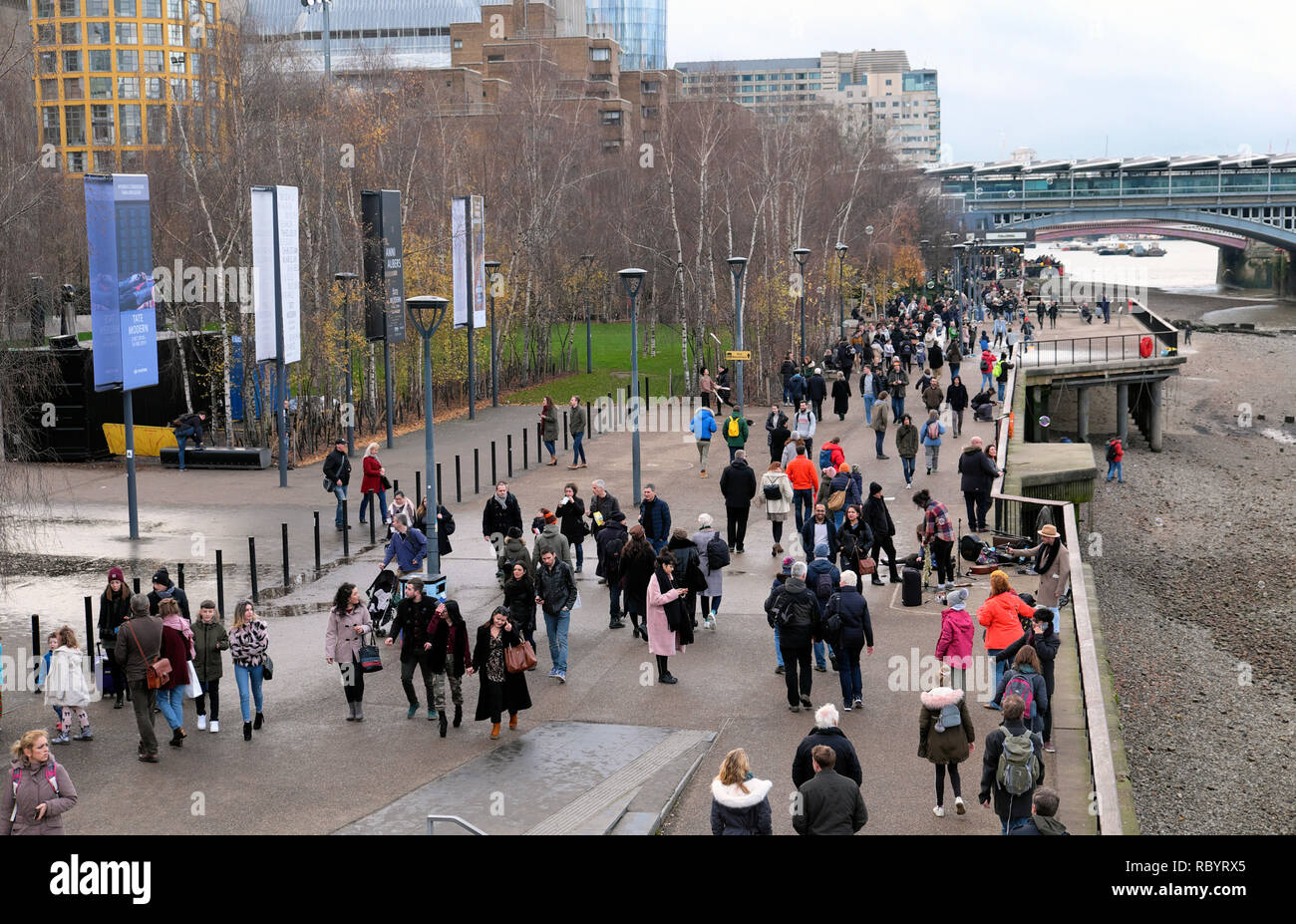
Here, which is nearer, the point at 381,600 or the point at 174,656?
the point at 174,656

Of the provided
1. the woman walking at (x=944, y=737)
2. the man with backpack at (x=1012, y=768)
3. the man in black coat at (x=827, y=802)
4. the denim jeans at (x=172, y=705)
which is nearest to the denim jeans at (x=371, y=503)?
the denim jeans at (x=172, y=705)

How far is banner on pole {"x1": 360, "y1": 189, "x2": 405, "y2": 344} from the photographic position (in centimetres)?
3225

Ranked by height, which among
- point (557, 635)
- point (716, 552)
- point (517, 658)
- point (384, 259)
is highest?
point (384, 259)

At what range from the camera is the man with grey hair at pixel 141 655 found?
1275cm

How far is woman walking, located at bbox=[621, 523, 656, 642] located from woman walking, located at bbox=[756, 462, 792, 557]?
4693mm

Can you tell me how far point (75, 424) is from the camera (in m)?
30.9

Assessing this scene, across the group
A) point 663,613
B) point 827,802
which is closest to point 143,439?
point 663,613

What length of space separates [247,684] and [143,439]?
20090 millimetres

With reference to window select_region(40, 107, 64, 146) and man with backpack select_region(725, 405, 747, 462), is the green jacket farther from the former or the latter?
window select_region(40, 107, 64, 146)

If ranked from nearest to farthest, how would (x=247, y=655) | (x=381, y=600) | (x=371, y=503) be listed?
(x=247, y=655) → (x=381, y=600) → (x=371, y=503)

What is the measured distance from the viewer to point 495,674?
13289mm

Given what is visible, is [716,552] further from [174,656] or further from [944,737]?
[174,656]

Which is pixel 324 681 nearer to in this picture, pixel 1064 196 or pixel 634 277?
pixel 634 277
